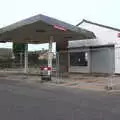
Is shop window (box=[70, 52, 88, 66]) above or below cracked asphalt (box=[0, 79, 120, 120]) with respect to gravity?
above

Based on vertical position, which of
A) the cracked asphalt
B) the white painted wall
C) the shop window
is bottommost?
the cracked asphalt

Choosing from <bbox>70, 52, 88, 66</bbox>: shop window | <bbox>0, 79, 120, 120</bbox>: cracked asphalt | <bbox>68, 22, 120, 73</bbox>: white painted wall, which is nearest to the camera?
<bbox>0, 79, 120, 120</bbox>: cracked asphalt

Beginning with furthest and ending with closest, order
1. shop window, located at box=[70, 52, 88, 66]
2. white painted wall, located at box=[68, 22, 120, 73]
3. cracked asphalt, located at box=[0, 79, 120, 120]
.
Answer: shop window, located at box=[70, 52, 88, 66]
white painted wall, located at box=[68, 22, 120, 73]
cracked asphalt, located at box=[0, 79, 120, 120]

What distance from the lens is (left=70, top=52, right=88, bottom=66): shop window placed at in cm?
3259

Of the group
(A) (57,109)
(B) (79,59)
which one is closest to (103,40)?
(B) (79,59)

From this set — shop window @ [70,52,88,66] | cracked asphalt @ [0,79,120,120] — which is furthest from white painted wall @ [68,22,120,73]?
cracked asphalt @ [0,79,120,120]

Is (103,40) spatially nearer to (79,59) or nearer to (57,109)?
(79,59)

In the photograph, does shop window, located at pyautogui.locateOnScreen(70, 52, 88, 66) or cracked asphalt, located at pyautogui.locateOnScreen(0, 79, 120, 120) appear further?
shop window, located at pyautogui.locateOnScreen(70, 52, 88, 66)

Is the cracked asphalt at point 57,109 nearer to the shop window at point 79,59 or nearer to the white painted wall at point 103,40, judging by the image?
the white painted wall at point 103,40

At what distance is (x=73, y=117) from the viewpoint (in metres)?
9.89

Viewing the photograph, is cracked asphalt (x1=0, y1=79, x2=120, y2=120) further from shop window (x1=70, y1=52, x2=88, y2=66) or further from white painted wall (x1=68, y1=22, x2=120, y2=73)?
shop window (x1=70, y1=52, x2=88, y2=66)

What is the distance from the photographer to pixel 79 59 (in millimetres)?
33344

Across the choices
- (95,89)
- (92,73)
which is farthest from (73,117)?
(92,73)

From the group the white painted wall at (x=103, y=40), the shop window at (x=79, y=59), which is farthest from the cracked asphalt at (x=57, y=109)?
the shop window at (x=79, y=59)
